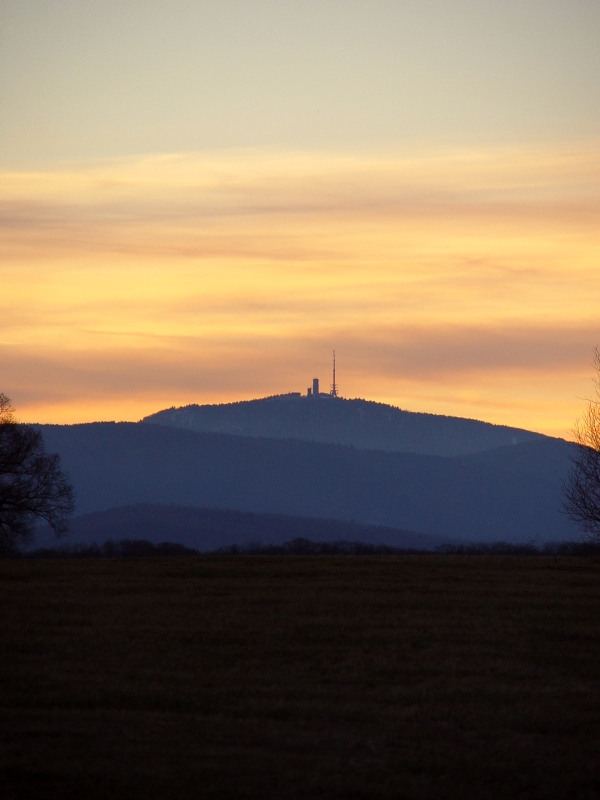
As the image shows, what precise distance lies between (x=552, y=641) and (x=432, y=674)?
4.11 meters

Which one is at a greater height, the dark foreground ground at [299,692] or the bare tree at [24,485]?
the bare tree at [24,485]

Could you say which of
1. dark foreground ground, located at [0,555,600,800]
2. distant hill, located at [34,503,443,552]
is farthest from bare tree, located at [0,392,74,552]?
distant hill, located at [34,503,443,552]

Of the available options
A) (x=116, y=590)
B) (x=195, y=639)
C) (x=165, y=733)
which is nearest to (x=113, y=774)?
(x=165, y=733)

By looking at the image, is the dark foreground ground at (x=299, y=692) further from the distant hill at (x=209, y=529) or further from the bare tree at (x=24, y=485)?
the distant hill at (x=209, y=529)

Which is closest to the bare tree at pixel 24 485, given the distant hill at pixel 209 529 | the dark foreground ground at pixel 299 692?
the dark foreground ground at pixel 299 692

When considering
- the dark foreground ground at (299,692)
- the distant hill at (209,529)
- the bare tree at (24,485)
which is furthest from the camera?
the distant hill at (209,529)

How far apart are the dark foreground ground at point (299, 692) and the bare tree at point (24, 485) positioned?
2427 cm

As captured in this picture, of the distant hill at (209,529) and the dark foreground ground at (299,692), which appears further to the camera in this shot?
the distant hill at (209,529)

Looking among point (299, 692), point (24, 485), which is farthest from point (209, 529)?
point (299, 692)

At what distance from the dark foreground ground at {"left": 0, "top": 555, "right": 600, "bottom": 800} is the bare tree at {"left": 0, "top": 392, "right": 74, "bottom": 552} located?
24274mm

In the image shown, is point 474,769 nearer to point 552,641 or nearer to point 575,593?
point 552,641

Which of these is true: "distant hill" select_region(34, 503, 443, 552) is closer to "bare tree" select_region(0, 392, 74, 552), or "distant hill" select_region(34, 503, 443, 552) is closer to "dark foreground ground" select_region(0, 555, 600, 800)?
"bare tree" select_region(0, 392, 74, 552)

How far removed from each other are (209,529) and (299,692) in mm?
156122

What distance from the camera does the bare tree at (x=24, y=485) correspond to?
51.1m
